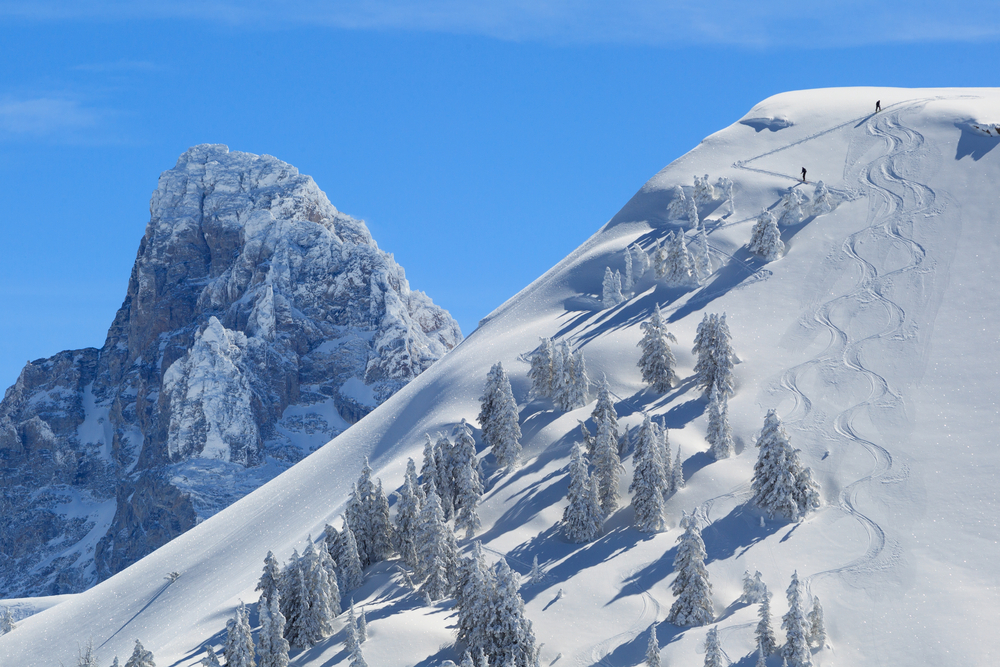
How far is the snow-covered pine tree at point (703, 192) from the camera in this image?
302 feet

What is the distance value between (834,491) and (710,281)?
26160mm

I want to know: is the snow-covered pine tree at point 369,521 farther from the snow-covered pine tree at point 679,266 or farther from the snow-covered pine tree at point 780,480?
the snow-covered pine tree at point 679,266

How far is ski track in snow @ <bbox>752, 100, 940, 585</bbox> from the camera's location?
59.2 meters

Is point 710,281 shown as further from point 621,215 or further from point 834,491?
point 834,491

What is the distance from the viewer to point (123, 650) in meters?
66.4

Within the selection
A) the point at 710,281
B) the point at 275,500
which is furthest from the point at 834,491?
the point at 275,500

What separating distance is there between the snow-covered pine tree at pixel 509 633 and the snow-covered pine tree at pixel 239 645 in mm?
12022

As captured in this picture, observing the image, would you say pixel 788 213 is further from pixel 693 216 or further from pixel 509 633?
pixel 509 633

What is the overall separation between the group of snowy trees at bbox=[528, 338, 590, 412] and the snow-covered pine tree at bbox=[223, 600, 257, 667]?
1025 inches

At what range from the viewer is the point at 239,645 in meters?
52.2

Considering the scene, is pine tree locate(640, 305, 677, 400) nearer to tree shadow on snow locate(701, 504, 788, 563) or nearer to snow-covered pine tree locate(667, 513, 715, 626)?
tree shadow on snow locate(701, 504, 788, 563)

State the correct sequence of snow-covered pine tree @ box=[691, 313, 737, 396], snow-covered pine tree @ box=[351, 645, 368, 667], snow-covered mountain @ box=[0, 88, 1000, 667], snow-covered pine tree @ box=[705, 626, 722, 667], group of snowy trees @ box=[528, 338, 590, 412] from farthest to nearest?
group of snowy trees @ box=[528, 338, 590, 412]
snow-covered pine tree @ box=[691, 313, 737, 396]
snow-covered mountain @ box=[0, 88, 1000, 667]
snow-covered pine tree @ box=[351, 645, 368, 667]
snow-covered pine tree @ box=[705, 626, 722, 667]

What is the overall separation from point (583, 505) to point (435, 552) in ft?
28.8

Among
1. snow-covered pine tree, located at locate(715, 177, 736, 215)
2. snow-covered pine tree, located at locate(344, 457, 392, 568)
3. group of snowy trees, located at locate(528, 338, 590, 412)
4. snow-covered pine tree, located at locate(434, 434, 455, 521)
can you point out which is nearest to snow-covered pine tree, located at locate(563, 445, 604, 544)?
snow-covered pine tree, located at locate(434, 434, 455, 521)
